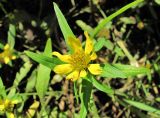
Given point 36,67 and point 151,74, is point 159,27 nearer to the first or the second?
point 151,74

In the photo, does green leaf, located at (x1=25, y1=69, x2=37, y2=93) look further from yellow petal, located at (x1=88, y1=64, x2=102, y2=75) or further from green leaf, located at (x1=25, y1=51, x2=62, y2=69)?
yellow petal, located at (x1=88, y1=64, x2=102, y2=75)

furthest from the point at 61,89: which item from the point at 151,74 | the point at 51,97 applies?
the point at 151,74

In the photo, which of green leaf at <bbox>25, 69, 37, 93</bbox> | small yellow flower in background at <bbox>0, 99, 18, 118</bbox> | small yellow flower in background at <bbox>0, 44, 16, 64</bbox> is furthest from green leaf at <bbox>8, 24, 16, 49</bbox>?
small yellow flower in background at <bbox>0, 99, 18, 118</bbox>

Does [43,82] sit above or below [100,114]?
above

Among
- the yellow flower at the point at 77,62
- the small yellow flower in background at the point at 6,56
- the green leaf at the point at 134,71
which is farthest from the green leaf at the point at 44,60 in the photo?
the small yellow flower in background at the point at 6,56

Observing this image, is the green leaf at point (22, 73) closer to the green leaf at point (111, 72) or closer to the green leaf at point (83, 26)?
the green leaf at point (83, 26)

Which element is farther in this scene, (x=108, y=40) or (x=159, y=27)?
(x=159, y=27)

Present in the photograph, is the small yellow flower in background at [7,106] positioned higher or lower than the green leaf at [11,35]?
lower
